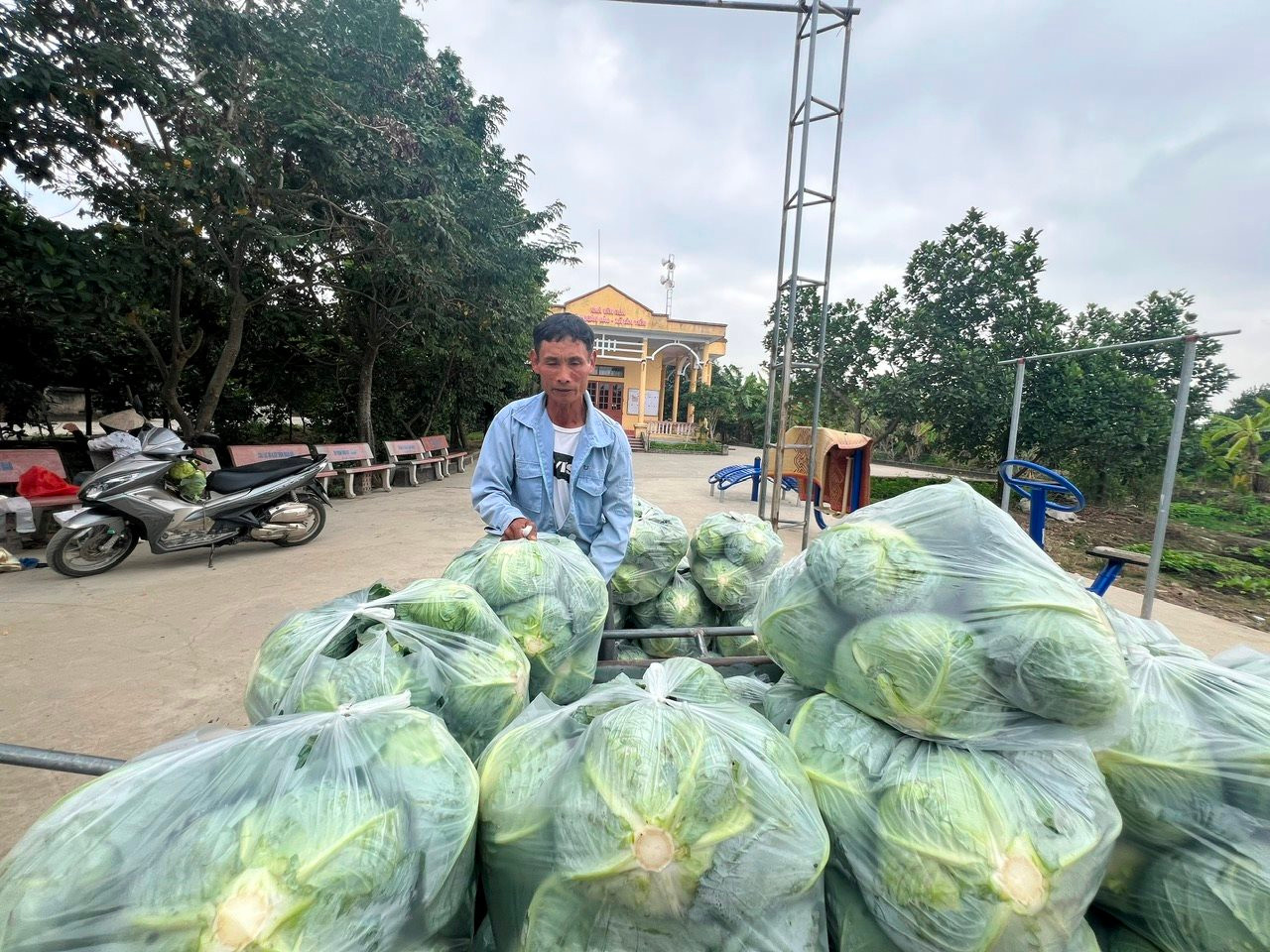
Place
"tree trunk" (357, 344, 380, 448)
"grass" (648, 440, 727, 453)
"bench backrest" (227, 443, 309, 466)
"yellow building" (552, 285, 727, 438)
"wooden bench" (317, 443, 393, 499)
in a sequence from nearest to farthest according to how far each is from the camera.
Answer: "bench backrest" (227, 443, 309, 466), "wooden bench" (317, 443, 393, 499), "tree trunk" (357, 344, 380, 448), "grass" (648, 440, 727, 453), "yellow building" (552, 285, 727, 438)

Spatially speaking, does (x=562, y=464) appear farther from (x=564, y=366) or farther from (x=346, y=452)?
(x=346, y=452)

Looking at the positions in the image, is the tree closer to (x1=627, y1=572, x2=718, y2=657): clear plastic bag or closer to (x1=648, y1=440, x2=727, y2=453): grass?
(x1=648, y1=440, x2=727, y2=453): grass

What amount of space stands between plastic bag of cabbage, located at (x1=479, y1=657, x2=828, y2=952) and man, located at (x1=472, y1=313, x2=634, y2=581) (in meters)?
1.25

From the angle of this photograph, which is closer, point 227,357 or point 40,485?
point 40,485

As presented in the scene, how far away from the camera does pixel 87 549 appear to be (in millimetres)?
4641

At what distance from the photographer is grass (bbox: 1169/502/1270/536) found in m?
10.3

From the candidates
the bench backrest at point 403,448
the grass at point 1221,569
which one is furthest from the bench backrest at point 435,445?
the grass at point 1221,569

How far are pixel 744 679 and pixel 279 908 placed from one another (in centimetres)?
107

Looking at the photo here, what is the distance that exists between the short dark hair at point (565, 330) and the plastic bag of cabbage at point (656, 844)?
1.47 metres

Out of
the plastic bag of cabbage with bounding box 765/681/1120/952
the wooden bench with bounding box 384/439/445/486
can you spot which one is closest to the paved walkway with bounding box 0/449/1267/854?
the plastic bag of cabbage with bounding box 765/681/1120/952

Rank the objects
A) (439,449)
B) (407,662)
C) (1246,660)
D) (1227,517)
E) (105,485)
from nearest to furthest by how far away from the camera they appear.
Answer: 1. (407,662)
2. (1246,660)
3. (105,485)
4. (1227,517)
5. (439,449)

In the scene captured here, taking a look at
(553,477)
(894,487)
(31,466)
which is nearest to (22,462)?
(31,466)

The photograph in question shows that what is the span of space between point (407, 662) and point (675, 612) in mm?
1660

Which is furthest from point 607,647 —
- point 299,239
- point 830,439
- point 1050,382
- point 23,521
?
point 1050,382
